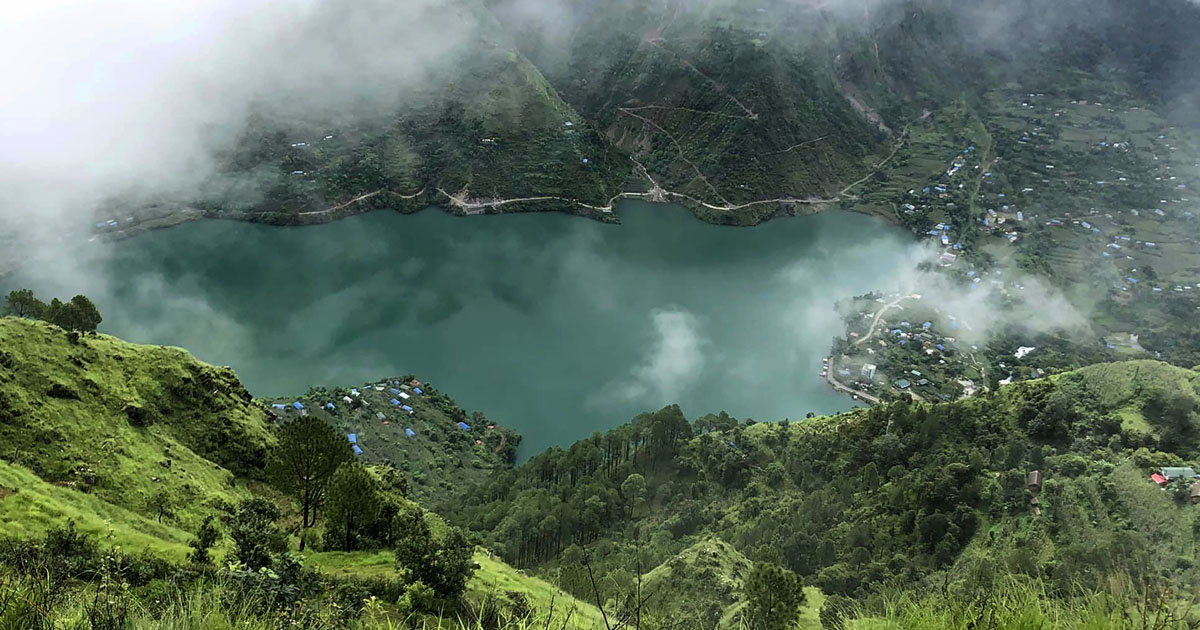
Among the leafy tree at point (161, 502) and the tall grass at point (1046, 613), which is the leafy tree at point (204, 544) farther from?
the tall grass at point (1046, 613)

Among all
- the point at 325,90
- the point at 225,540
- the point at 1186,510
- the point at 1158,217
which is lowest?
the point at 225,540

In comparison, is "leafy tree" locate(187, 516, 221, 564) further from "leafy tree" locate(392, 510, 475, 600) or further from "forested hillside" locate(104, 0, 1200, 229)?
"forested hillside" locate(104, 0, 1200, 229)

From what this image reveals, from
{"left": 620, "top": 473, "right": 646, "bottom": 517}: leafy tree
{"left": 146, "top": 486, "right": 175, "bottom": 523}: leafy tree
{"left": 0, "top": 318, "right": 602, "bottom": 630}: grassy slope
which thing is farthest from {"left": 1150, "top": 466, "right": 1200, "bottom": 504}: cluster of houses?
{"left": 146, "top": 486, "right": 175, "bottom": 523}: leafy tree

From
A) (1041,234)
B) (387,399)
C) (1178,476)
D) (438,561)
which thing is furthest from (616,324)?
(1041,234)

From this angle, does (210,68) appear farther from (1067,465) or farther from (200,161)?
(1067,465)

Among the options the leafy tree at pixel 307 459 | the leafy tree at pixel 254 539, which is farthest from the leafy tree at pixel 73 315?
the leafy tree at pixel 254 539

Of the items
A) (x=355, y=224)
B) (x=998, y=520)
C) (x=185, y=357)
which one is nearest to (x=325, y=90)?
(x=355, y=224)
